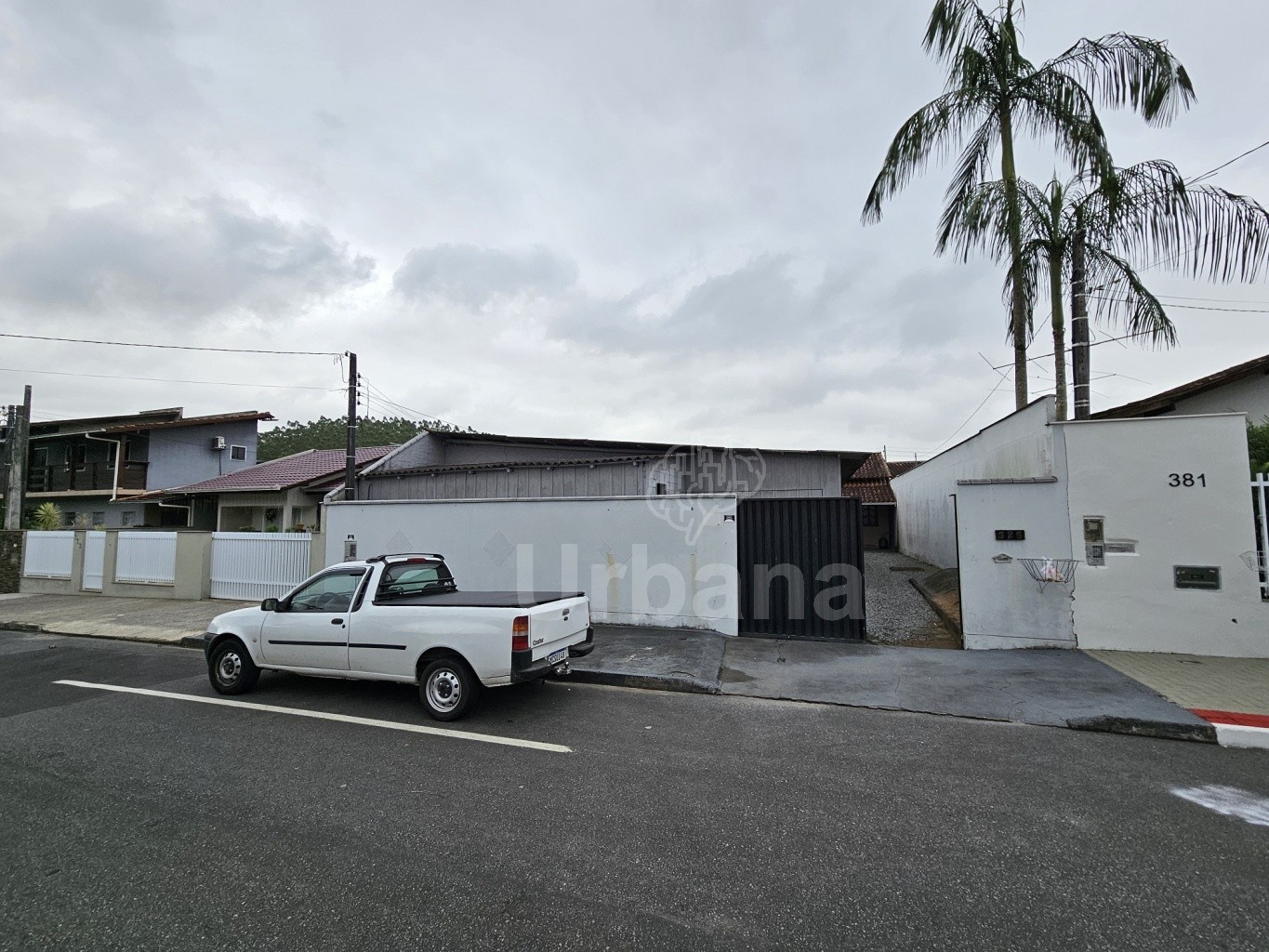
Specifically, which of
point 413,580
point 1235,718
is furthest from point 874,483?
point 413,580

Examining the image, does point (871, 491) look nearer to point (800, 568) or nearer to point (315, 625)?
point (800, 568)

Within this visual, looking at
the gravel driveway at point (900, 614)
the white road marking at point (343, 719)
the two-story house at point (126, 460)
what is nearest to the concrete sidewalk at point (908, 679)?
the gravel driveway at point (900, 614)

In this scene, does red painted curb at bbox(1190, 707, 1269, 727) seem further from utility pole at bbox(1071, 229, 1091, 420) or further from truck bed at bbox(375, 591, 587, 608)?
utility pole at bbox(1071, 229, 1091, 420)

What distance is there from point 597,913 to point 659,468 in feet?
34.6

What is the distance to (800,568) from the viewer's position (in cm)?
902

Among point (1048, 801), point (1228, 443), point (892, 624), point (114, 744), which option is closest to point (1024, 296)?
point (1228, 443)

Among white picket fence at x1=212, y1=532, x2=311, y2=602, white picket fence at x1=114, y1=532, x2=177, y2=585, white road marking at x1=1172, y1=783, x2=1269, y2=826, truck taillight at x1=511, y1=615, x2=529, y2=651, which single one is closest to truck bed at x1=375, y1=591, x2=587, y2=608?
truck taillight at x1=511, y1=615, x2=529, y2=651

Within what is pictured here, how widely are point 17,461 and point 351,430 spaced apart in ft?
53.0

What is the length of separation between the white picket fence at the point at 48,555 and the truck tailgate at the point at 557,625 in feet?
56.0

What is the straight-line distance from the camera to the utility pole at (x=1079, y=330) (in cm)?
1038

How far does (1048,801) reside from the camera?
12.7 feet

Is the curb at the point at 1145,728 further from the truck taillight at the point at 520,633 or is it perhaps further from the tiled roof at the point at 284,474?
the tiled roof at the point at 284,474

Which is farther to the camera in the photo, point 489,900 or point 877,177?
point 877,177

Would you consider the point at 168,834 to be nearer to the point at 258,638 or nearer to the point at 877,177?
the point at 258,638
